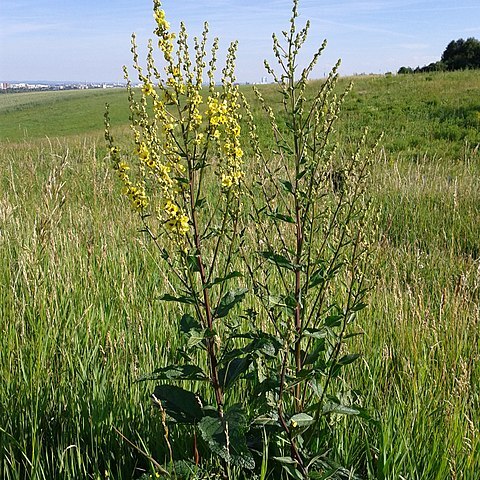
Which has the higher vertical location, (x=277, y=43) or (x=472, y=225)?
(x=277, y=43)

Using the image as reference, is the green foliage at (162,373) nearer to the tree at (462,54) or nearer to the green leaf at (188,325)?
the green leaf at (188,325)

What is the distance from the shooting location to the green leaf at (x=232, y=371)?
184 centimetres

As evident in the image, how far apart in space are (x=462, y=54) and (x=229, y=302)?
4318 centimetres

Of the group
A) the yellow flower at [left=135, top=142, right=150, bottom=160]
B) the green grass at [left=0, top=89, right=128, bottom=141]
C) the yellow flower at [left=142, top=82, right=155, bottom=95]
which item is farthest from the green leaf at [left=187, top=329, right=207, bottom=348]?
the green grass at [left=0, top=89, right=128, bottom=141]

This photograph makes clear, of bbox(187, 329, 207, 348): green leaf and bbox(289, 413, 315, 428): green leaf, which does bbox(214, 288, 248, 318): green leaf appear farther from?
bbox(289, 413, 315, 428): green leaf

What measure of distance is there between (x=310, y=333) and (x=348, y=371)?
0.88m

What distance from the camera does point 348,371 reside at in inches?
98.5

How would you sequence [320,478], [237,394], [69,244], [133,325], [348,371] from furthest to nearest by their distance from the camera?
[69,244]
[133,325]
[348,371]
[237,394]
[320,478]

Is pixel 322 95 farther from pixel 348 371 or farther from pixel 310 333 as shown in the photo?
pixel 348 371

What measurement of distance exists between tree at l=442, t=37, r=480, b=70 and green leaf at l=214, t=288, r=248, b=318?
38.7 metres

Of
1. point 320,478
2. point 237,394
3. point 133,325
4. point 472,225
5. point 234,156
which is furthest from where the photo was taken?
point 472,225

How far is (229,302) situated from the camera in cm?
186

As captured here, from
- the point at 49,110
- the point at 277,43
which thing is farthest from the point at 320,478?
the point at 49,110

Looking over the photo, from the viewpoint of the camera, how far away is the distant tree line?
3678cm
